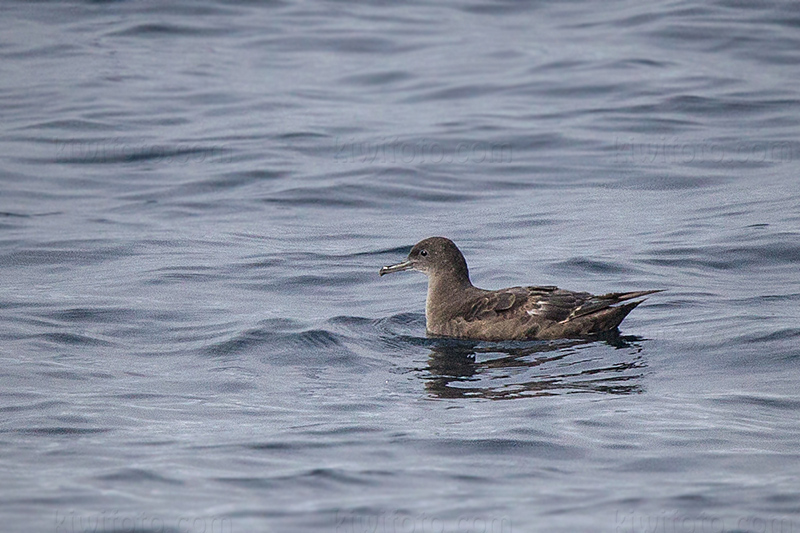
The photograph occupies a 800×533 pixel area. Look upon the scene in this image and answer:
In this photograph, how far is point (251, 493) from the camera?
707 cm

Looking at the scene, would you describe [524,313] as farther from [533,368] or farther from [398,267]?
[398,267]

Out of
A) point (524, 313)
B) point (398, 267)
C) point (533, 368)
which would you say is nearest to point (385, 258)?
point (398, 267)

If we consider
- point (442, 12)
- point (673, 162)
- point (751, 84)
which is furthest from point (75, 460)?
point (442, 12)

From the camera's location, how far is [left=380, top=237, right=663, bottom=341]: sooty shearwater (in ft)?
35.1

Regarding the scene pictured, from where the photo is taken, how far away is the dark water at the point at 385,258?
7.28 m

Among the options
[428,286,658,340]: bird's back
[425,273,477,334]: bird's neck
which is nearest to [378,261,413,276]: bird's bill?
[425,273,477,334]: bird's neck

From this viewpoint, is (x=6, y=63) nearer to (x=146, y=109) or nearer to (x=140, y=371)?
(x=146, y=109)

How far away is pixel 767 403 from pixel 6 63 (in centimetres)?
1919

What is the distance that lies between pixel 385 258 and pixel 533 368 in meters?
4.59

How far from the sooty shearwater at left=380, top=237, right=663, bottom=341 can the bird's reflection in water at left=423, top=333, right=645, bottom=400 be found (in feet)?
0.40

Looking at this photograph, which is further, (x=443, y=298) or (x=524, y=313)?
(x=443, y=298)

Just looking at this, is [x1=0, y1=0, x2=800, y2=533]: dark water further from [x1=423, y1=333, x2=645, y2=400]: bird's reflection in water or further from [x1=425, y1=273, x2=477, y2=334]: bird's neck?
[x1=425, y1=273, x2=477, y2=334]: bird's neck

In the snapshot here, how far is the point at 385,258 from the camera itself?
46.4 ft

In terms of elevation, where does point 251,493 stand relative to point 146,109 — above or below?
below
